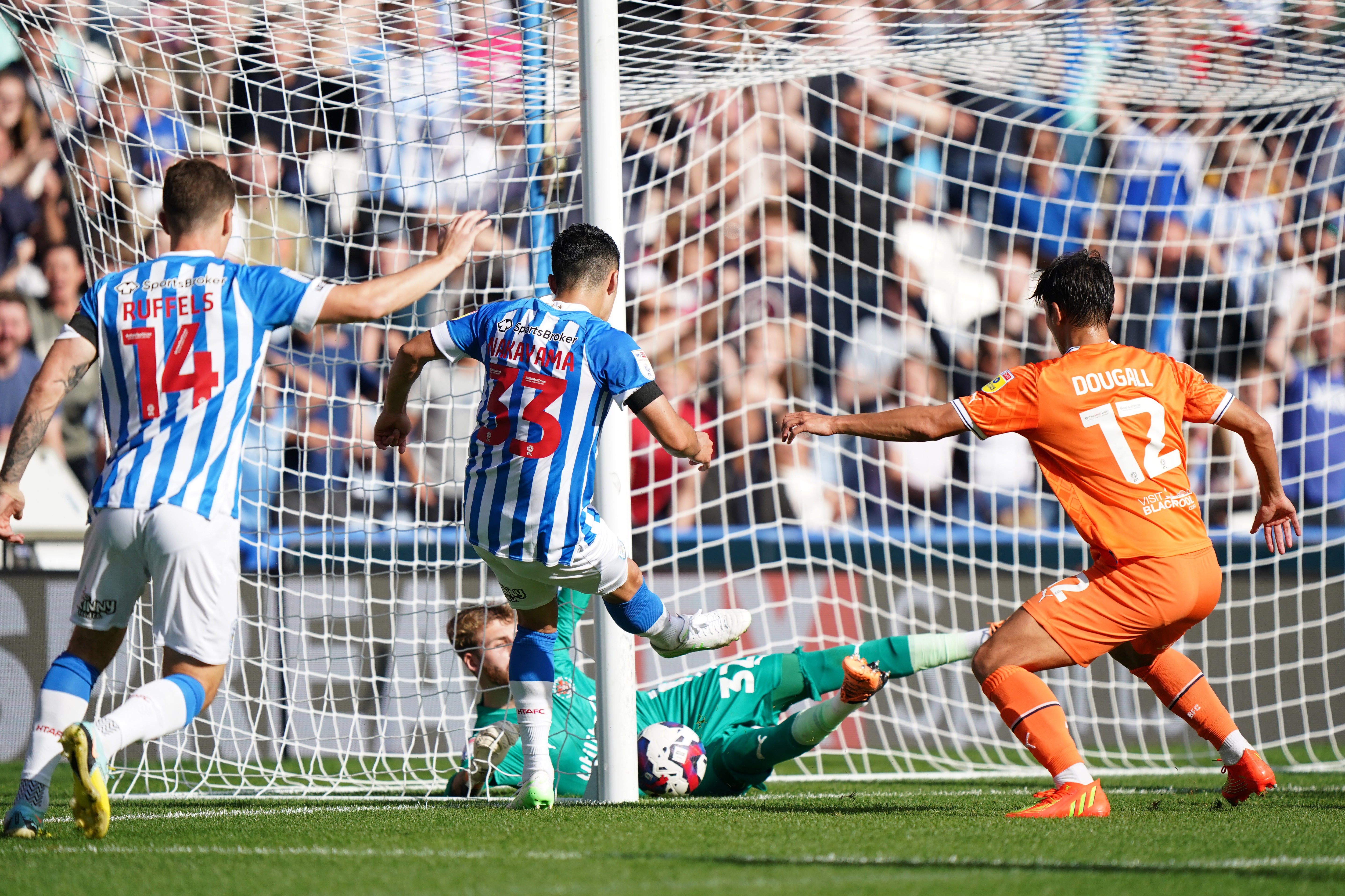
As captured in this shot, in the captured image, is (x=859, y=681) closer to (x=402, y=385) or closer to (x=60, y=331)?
(x=402, y=385)

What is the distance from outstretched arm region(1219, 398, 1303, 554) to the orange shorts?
1.21ft

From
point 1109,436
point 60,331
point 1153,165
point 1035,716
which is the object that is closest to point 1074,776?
point 1035,716

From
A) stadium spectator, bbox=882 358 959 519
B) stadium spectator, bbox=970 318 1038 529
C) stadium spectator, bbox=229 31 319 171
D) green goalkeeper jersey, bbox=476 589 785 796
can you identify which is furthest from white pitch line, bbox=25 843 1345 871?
stadium spectator, bbox=970 318 1038 529

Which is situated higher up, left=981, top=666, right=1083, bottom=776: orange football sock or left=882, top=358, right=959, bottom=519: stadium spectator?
left=882, top=358, right=959, bottom=519: stadium spectator

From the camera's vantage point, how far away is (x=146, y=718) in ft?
9.78

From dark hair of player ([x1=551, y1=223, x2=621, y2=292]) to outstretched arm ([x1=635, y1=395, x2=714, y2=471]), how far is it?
413 mm

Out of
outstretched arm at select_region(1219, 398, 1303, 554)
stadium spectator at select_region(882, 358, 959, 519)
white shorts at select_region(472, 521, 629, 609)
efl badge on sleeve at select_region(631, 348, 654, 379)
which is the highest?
stadium spectator at select_region(882, 358, 959, 519)

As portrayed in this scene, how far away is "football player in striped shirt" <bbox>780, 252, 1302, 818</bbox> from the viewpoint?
352 centimetres

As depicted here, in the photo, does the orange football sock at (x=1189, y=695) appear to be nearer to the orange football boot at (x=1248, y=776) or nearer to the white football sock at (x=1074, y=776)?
the orange football boot at (x=1248, y=776)

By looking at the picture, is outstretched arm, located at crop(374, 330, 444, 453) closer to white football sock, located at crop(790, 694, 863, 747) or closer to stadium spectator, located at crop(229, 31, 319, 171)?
white football sock, located at crop(790, 694, 863, 747)

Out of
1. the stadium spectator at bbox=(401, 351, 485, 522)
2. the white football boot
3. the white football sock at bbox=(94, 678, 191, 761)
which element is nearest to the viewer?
the white football sock at bbox=(94, 678, 191, 761)

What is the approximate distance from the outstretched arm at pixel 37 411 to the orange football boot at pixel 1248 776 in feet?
10.8

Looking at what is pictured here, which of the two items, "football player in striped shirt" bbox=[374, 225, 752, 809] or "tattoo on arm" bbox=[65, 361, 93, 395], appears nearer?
"tattoo on arm" bbox=[65, 361, 93, 395]

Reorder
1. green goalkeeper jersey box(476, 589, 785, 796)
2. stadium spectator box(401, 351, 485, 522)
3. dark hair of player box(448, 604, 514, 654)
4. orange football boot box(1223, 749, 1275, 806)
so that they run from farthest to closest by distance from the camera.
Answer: stadium spectator box(401, 351, 485, 522)
dark hair of player box(448, 604, 514, 654)
green goalkeeper jersey box(476, 589, 785, 796)
orange football boot box(1223, 749, 1275, 806)
